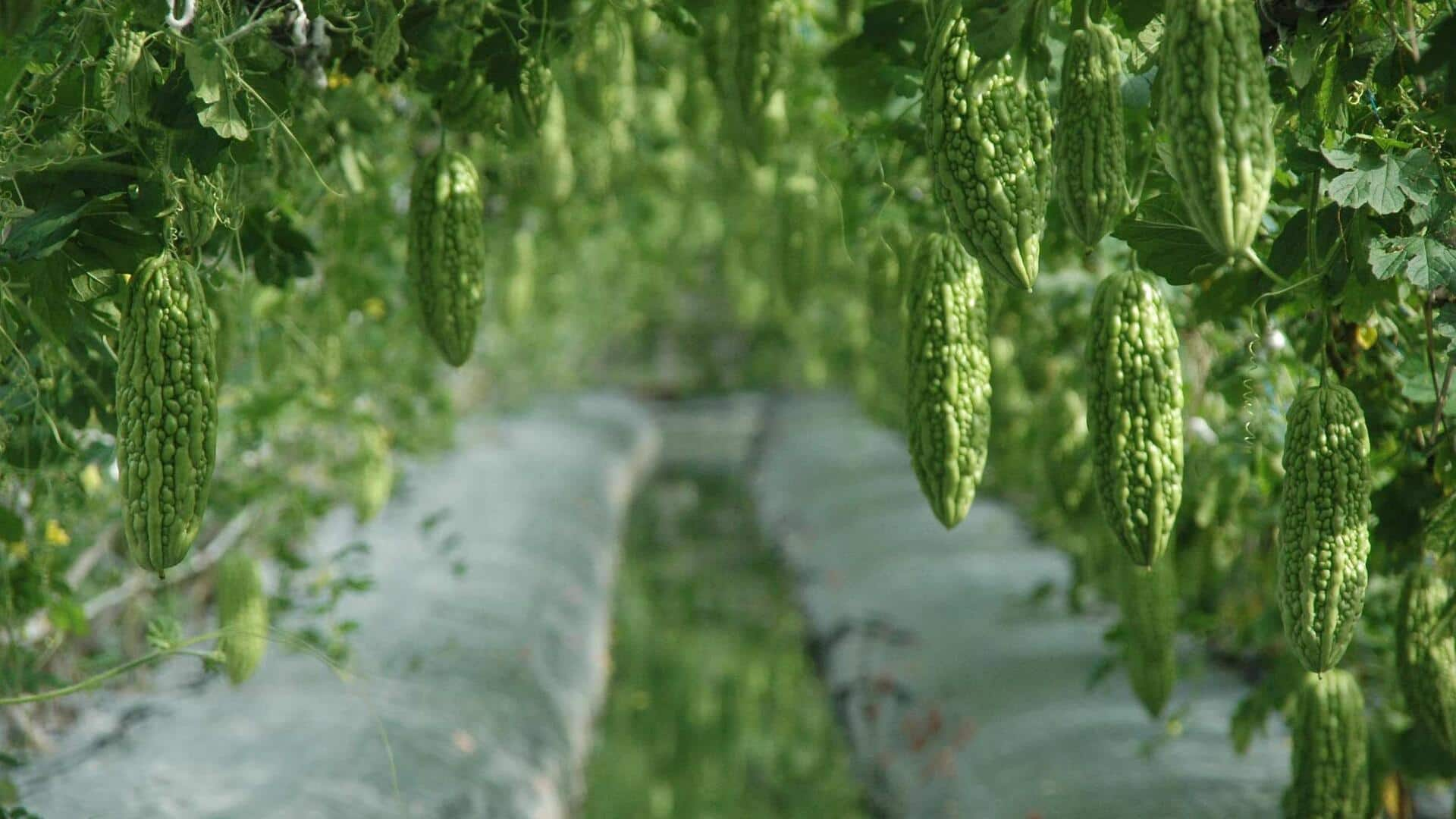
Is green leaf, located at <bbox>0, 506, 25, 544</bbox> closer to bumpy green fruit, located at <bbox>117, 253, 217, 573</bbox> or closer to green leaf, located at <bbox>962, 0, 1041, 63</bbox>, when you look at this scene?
bumpy green fruit, located at <bbox>117, 253, 217, 573</bbox>

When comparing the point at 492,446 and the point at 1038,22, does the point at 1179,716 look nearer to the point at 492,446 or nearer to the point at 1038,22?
the point at 1038,22

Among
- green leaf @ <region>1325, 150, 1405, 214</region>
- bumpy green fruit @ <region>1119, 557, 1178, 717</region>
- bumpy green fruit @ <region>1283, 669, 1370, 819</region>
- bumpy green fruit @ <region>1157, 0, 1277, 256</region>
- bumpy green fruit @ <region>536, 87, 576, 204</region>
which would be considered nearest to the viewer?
bumpy green fruit @ <region>1157, 0, 1277, 256</region>

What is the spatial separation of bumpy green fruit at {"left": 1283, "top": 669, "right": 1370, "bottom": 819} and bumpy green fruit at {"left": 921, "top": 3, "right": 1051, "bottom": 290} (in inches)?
46.9

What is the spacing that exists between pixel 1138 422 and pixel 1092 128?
13.7 inches

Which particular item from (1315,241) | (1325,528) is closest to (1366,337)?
(1315,241)

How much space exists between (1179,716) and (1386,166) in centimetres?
204

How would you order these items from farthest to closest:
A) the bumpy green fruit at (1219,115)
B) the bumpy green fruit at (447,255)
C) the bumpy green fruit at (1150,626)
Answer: the bumpy green fruit at (1150,626), the bumpy green fruit at (447,255), the bumpy green fruit at (1219,115)

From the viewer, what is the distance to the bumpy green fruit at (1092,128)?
142 centimetres

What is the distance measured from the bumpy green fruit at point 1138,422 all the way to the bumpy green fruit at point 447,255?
906mm

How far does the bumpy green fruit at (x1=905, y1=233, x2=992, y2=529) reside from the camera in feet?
5.50

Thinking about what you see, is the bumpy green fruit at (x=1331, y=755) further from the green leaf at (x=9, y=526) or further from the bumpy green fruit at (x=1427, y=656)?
the green leaf at (x=9, y=526)

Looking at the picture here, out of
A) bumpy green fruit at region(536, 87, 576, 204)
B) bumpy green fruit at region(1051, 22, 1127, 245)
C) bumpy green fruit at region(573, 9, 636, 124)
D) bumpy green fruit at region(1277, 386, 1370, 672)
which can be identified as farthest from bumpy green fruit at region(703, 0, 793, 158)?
bumpy green fruit at region(536, 87, 576, 204)

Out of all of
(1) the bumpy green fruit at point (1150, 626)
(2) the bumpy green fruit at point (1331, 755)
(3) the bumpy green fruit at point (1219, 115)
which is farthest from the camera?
(1) the bumpy green fruit at point (1150, 626)

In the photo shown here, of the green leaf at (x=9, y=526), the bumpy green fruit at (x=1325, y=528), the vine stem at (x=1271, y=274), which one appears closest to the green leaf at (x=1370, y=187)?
the vine stem at (x=1271, y=274)
